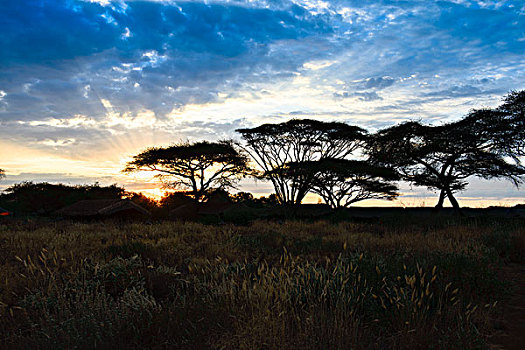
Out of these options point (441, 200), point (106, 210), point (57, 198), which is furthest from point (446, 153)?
point (57, 198)

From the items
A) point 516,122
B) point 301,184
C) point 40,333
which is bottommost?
point 40,333

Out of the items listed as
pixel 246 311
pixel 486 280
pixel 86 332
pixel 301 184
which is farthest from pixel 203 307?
pixel 301 184

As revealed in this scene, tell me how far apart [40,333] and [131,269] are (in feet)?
8.25

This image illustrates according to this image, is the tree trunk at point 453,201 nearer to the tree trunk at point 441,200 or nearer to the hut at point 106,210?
the tree trunk at point 441,200

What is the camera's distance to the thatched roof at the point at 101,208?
30.7m

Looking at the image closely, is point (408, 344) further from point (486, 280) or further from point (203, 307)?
point (486, 280)

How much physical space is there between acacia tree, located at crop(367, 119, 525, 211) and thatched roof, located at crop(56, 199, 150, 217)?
77.1ft

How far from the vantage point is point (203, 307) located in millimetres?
3777

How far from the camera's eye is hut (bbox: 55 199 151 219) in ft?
100

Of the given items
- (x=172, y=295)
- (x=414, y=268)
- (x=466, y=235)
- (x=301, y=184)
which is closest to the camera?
(x=172, y=295)

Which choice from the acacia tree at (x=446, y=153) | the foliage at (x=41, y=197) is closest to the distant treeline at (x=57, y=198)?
the foliage at (x=41, y=197)

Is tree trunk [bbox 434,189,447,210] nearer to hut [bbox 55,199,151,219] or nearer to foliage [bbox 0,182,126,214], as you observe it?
hut [bbox 55,199,151,219]

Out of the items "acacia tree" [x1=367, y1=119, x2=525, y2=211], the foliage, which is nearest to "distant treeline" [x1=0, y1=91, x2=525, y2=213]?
"acacia tree" [x1=367, y1=119, x2=525, y2=211]

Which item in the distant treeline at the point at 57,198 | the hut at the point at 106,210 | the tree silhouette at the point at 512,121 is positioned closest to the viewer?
the tree silhouette at the point at 512,121
